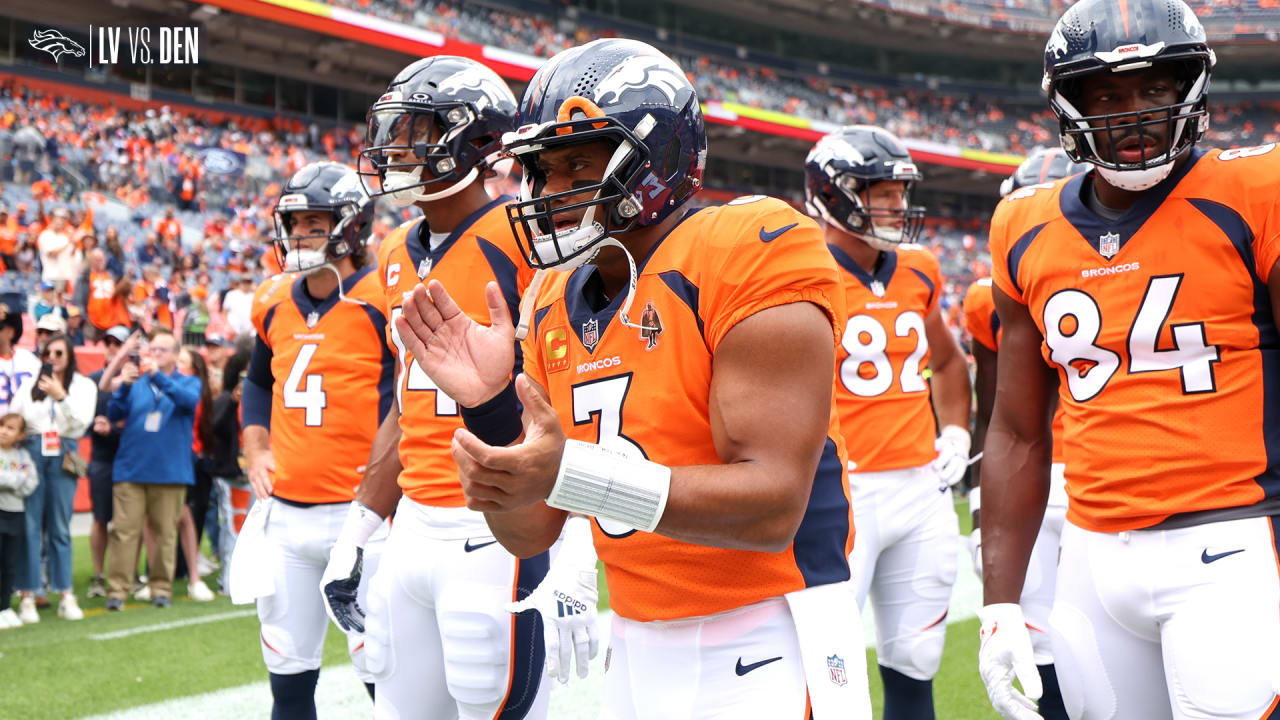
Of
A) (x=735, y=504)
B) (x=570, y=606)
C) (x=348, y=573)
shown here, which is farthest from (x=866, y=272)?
(x=735, y=504)

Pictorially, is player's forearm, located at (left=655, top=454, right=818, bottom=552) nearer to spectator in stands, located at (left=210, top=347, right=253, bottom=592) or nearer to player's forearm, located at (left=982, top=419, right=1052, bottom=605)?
player's forearm, located at (left=982, top=419, right=1052, bottom=605)

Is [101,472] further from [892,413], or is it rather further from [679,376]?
[679,376]

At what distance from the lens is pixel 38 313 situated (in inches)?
450

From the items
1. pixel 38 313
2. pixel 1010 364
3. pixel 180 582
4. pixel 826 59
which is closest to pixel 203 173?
pixel 38 313

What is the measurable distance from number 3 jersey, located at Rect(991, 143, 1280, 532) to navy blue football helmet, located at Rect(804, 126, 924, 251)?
6.43 feet

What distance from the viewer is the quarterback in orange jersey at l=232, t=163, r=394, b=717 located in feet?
13.1

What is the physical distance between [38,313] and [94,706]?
23.8 ft

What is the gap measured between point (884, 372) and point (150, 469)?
591cm

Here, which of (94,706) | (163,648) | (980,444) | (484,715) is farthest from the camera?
(163,648)

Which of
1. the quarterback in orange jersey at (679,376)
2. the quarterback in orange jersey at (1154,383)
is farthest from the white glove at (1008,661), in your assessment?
the quarterback in orange jersey at (679,376)

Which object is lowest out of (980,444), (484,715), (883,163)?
(484,715)

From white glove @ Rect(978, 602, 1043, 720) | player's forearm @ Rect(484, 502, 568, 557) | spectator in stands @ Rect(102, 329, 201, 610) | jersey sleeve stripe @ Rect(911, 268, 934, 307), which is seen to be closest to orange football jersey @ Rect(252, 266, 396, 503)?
player's forearm @ Rect(484, 502, 568, 557)

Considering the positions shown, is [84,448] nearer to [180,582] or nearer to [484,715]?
[180,582]

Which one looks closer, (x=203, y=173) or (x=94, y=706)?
(x=94, y=706)
